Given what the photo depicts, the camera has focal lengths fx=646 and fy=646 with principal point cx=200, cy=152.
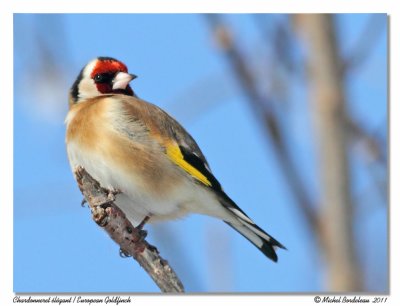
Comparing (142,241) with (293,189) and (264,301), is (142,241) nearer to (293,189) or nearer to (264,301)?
(264,301)

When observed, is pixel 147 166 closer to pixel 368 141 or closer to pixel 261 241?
pixel 261 241

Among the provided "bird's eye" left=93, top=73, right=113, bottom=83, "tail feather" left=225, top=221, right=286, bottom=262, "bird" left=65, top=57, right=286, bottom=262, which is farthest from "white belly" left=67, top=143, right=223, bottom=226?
"bird's eye" left=93, top=73, right=113, bottom=83

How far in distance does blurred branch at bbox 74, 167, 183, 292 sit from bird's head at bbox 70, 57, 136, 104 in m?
1.07

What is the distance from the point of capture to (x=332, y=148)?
2.07 metres

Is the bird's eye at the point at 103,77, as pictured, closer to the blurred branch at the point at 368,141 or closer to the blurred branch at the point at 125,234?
the blurred branch at the point at 125,234

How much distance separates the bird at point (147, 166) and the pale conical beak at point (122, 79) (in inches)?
8.3

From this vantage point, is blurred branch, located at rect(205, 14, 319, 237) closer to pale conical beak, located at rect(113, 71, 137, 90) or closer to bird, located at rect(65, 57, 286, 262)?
bird, located at rect(65, 57, 286, 262)

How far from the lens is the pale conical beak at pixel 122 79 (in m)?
3.84

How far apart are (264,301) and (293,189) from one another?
3.57 feet

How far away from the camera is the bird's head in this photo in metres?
4.02

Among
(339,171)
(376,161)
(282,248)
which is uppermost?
(339,171)
